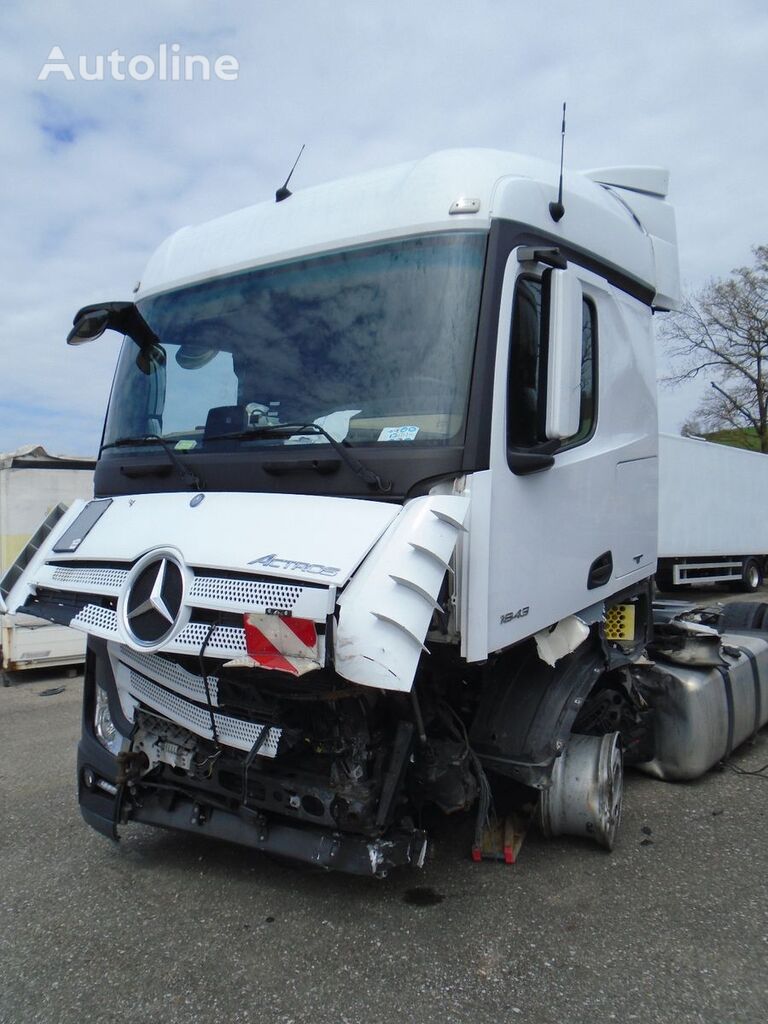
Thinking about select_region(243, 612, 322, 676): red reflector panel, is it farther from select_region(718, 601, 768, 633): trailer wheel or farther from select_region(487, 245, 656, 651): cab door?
select_region(718, 601, 768, 633): trailer wheel

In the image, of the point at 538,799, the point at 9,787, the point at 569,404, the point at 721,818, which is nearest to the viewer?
the point at 569,404

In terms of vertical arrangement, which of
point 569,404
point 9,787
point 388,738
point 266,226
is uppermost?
point 266,226

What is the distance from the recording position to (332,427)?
3.12 metres

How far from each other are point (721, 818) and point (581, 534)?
6.58 ft

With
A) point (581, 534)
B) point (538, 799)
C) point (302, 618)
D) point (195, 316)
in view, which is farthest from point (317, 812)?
point (195, 316)

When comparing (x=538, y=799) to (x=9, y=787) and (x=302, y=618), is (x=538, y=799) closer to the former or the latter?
(x=302, y=618)

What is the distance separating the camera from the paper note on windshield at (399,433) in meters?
2.96

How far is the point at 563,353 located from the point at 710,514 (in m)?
13.2

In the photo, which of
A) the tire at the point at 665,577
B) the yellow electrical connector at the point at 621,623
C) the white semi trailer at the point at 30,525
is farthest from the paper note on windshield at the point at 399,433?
the tire at the point at 665,577

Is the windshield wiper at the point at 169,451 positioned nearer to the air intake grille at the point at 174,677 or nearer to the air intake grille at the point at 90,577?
the air intake grille at the point at 90,577

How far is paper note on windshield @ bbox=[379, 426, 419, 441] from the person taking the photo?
296 cm

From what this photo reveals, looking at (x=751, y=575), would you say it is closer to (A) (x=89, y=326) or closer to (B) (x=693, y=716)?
(B) (x=693, y=716)

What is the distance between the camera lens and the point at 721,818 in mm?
4445

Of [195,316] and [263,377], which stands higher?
[195,316]
